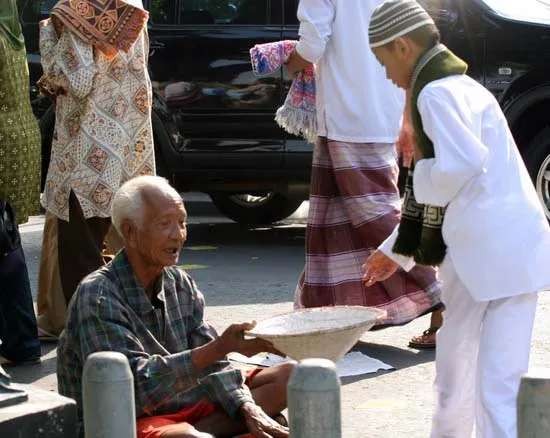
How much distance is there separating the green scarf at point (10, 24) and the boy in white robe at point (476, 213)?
228cm

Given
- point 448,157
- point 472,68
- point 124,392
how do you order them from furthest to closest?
1. point 472,68
2. point 448,157
3. point 124,392

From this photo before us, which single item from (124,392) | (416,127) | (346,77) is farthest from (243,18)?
(124,392)

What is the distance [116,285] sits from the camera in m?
4.62

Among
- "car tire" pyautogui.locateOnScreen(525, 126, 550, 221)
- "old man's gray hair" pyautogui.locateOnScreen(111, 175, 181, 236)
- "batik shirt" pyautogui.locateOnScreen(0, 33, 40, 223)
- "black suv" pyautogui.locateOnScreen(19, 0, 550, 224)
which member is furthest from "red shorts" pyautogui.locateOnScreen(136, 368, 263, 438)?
"car tire" pyautogui.locateOnScreen(525, 126, 550, 221)

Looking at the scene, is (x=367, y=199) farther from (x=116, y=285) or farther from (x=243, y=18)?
(x=243, y=18)

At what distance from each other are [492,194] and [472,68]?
4.93 metres

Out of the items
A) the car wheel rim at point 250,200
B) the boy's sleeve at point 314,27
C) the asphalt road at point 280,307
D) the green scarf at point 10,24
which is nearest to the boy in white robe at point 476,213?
→ the asphalt road at point 280,307

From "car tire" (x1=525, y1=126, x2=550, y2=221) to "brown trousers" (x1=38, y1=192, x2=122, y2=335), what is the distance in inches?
132

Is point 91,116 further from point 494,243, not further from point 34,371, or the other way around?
point 494,243

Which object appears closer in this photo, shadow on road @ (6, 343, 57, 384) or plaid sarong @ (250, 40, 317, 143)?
shadow on road @ (6, 343, 57, 384)

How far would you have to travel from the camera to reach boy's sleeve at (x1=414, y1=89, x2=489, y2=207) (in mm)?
4395

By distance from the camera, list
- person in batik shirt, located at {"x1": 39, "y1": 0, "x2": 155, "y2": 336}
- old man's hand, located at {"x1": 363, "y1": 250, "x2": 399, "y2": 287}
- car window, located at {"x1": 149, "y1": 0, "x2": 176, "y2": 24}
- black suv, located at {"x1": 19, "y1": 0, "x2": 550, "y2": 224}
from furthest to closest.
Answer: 1. car window, located at {"x1": 149, "y1": 0, "x2": 176, "y2": 24}
2. black suv, located at {"x1": 19, "y1": 0, "x2": 550, "y2": 224}
3. person in batik shirt, located at {"x1": 39, "y1": 0, "x2": 155, "y2": 336}
4. old man's hand, located at {"x1": 363, "y1": 250, "x2": 399, "y2": 287}

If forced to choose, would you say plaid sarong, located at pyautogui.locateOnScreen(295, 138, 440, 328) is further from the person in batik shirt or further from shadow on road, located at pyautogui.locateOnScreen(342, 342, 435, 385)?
the person in batik shirt

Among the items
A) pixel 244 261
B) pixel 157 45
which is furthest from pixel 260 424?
pixel 157 45
